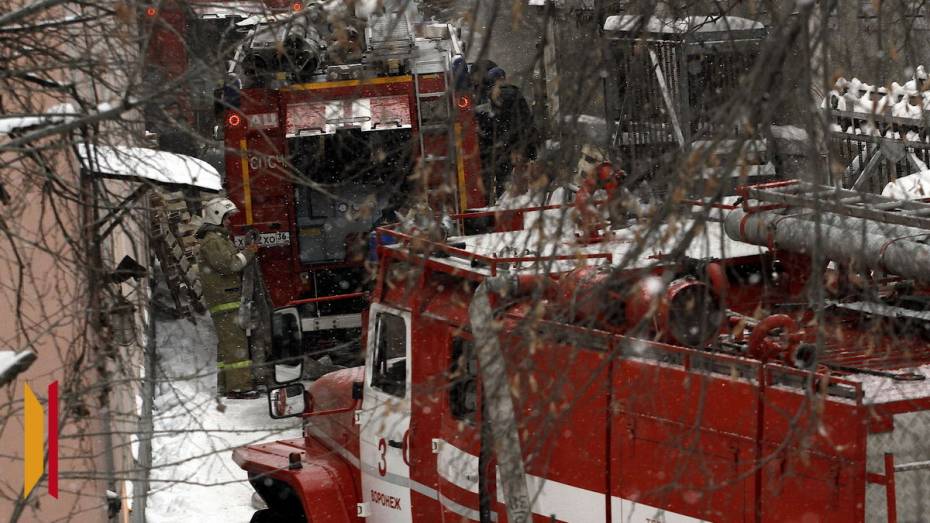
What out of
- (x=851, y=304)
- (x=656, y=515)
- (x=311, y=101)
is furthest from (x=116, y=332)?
(x=311, y=101)

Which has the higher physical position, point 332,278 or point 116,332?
point 116,332

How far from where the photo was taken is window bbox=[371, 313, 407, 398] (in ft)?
27.2

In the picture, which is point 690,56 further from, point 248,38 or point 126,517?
point 248,38

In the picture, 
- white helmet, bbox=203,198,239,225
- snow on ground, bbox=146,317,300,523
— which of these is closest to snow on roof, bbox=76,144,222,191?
snow on ground, bbox=146,317,300,523

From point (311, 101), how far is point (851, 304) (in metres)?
8.82

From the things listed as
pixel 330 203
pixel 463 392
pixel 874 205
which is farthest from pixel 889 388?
pixel 330 203

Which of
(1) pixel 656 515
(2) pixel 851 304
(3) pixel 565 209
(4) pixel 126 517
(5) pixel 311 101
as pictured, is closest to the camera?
(3) pixel 565 209

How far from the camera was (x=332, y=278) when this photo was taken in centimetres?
1593

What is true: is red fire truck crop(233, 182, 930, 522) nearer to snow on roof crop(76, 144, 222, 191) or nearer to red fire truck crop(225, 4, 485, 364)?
snow on roof crop(76, 144, 222, 191)

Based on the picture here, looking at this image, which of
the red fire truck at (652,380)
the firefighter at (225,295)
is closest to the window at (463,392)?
the red fire truck at (652,380)

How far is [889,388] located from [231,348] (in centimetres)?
957

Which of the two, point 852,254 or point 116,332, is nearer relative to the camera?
point 852,254

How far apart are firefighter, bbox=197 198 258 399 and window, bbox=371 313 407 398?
19.7 ft

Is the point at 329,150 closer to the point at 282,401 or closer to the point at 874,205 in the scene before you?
the point at 282,401
